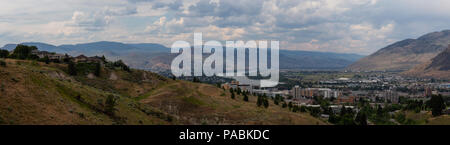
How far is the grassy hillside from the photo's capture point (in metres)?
25.3

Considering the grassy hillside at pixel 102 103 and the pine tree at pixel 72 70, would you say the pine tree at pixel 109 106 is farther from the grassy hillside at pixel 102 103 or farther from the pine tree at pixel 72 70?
the pine tree at pixel 72 70

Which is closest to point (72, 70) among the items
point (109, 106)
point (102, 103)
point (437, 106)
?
point (102, 103)

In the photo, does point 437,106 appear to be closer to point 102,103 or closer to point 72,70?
point 102,103

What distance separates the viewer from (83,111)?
2942 cm

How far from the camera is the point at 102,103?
35.7m

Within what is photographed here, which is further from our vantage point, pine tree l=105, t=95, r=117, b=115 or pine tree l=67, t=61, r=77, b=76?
pine tree l=67, t=61, r=77, b=76

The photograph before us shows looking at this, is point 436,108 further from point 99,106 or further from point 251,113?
point 99,106

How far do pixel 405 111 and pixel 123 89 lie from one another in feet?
219

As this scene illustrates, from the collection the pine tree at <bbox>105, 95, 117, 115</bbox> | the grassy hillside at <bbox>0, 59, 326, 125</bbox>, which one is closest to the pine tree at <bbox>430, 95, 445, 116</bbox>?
the grassy hillside at <bbox>0, 59, 326, 125</bbox>

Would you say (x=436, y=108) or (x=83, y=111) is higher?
(x=83, y=111)

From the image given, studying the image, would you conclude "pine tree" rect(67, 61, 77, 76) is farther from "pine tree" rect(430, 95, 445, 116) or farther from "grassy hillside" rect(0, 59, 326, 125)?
"pine tree" rect(430, 95, 445, 116)

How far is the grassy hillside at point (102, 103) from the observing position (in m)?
25.3
